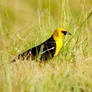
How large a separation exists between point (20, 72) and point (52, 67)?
1.81 feet

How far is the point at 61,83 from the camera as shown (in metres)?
3.37

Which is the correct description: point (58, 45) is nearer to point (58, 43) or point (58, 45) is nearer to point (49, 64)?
point (58, 43)

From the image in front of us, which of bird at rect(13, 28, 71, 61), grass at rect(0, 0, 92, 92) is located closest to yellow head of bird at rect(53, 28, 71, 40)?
bird at rect(13, 28, 71, 61)

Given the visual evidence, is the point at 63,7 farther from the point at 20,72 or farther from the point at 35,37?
the point at 20,72

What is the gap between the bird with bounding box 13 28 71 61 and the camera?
4.71 m

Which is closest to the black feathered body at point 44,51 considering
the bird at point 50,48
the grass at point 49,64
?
the bird at point 50,48

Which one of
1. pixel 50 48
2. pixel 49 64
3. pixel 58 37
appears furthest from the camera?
pixel 58 37

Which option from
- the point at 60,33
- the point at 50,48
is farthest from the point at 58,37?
the point at 50,48

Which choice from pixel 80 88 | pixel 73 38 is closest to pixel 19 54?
pixel 73 38

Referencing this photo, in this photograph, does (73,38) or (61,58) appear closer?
(61,58)

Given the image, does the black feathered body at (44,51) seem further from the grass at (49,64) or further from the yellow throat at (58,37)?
the grass at (49,64)

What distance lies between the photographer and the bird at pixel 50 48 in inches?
185

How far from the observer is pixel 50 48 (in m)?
4.85

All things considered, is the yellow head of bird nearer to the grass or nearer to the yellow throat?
the yellow throat
